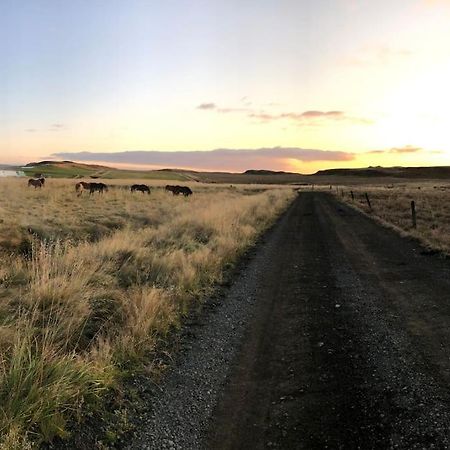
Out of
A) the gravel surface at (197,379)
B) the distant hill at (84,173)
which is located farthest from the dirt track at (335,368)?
the distant hill at (84,173)

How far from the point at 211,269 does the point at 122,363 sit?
5684 millimetres

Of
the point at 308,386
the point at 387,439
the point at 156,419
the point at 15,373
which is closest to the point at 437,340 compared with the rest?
the point at 308,386

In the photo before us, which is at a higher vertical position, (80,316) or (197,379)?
(80,316)

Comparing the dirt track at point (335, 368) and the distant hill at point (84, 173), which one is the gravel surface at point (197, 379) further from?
the distant hill at point (84, 173)

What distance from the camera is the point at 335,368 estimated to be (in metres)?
5.70

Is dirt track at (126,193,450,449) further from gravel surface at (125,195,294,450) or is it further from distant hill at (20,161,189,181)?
distant hill at (20,161,189,181)

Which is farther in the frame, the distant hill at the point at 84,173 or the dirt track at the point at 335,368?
the distant hill at the point at 84,173

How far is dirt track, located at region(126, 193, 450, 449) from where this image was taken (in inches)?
168

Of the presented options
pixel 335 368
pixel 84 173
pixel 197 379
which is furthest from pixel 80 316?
pixel 84 173

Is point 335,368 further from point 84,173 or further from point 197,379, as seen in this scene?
point 84,173

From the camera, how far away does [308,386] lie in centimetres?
524

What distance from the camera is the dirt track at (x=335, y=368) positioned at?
4.27m

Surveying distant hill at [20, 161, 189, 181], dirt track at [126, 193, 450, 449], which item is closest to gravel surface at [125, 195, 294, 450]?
dirt track at [126, 193, 450, 449]

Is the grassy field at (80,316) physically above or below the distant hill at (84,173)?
below
